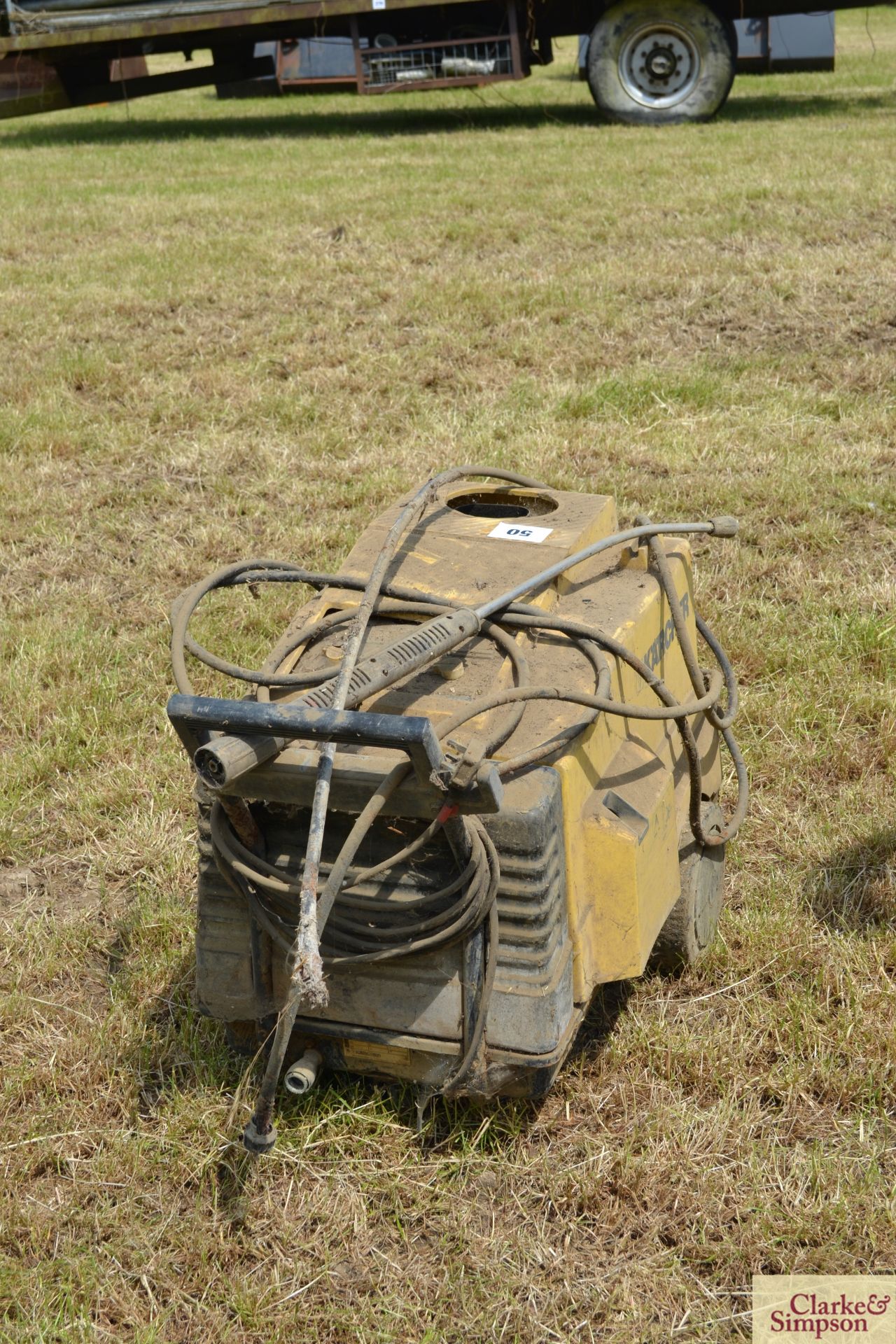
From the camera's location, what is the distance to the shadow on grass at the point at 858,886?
2543 mm

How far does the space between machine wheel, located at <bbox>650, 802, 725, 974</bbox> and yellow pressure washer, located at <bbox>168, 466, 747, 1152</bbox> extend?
0.01 metres

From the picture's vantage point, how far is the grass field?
1939 mm

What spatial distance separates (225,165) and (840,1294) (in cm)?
922

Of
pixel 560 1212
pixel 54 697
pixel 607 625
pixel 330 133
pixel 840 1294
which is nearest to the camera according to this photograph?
pixel 840 1294

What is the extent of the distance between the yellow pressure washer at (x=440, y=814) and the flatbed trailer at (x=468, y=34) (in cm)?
897

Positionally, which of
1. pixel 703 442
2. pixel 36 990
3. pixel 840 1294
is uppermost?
pixel 703 442

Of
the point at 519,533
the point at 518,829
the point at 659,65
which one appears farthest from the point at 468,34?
the point at 518,829

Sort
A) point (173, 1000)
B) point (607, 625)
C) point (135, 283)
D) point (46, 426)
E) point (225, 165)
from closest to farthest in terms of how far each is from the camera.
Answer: point (607, 625), point (173, 1000), point (46, 426), point (135, 283), point (225, 165)

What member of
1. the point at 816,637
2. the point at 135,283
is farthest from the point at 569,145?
the point at 816,637

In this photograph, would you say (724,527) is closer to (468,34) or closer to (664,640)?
(664,640)

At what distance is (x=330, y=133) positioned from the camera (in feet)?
36.3

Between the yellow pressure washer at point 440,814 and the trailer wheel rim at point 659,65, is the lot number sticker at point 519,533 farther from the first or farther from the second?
the trailer wheel rim at point 659,65

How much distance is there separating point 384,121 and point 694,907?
425 inches

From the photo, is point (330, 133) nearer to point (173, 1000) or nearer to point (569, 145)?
point (569, 145)
